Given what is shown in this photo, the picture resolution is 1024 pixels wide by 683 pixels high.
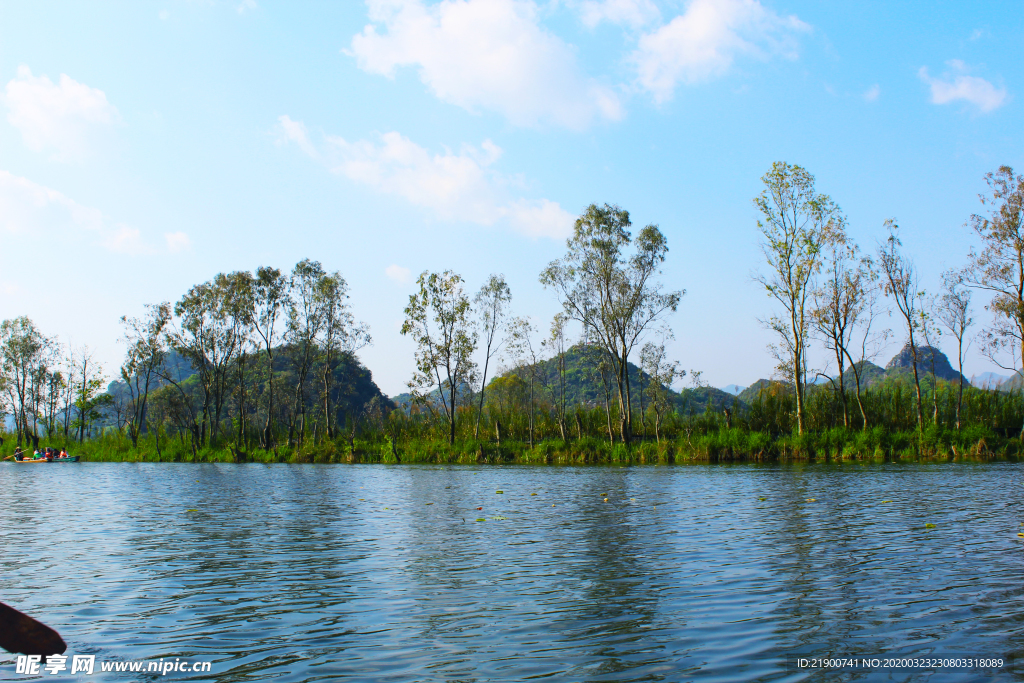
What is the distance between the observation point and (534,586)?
788 cm

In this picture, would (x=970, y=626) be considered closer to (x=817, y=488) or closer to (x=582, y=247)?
(x=817, y=488)

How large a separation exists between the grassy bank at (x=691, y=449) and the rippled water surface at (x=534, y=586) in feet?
61.9

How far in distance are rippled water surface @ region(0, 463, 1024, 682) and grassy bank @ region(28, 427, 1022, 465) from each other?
18857mm

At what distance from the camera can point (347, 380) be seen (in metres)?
109

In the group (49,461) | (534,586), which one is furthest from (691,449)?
(49,461)

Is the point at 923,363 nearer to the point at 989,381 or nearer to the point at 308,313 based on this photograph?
the point at 989,381

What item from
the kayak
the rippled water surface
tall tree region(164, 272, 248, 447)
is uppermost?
tall tree region(164, 272, 248, 447)

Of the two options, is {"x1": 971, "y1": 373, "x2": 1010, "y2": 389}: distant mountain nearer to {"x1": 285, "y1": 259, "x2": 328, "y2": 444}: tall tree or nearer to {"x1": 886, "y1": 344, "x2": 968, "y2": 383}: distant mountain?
{"x1": 886, "y1": 344, "x2": 968, "y2": 383}: distant mountain

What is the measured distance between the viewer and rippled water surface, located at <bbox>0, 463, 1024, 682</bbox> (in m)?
5.51

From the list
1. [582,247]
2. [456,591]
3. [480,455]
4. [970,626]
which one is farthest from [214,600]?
[582,247]

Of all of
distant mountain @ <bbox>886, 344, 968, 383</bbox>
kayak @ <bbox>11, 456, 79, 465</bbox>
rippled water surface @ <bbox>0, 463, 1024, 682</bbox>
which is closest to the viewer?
rippled water surface @ <bbox>0, 463, 1024, 682</bbox>

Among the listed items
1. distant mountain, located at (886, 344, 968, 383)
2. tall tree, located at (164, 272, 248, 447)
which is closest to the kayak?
tall tree, located at (164, 272, 248, 447)

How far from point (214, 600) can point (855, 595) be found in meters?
6.99

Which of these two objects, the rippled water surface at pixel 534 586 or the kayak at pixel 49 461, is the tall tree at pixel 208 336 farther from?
the rippled water surface at pixel 534 586
